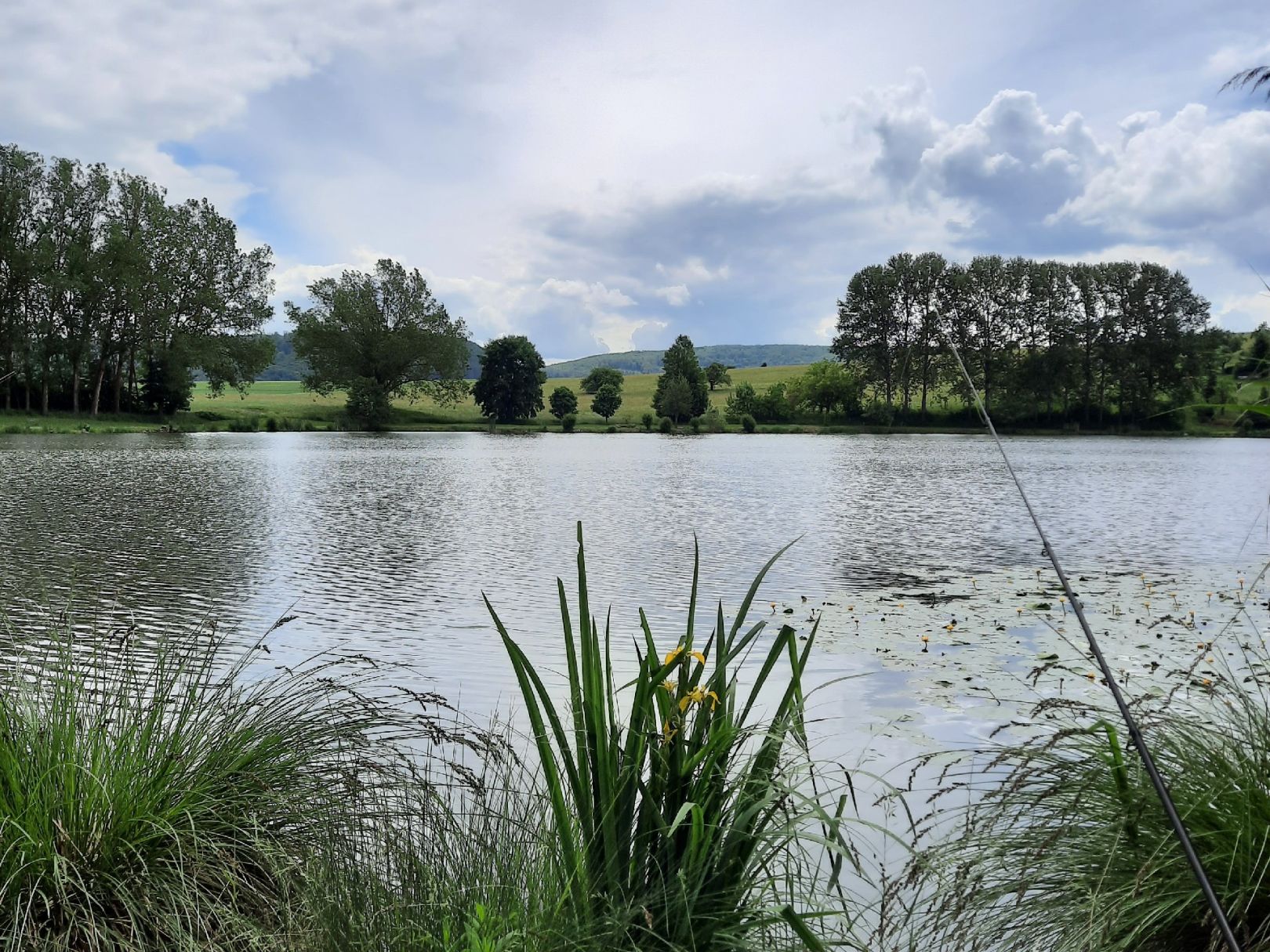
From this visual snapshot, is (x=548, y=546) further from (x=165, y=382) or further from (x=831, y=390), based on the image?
(x=831, y=390)

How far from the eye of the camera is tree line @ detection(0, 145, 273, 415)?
52188 millimetres

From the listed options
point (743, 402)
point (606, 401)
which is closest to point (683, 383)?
point (743, 402)

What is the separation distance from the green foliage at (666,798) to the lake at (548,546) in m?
1.39

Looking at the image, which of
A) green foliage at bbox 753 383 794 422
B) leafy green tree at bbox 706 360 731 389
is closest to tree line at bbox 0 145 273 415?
green foliage at bbox 753 383 794 422

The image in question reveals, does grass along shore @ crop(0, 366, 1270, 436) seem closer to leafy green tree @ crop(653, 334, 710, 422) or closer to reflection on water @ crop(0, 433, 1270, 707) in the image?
leafy green tree @ crop(653, 334, 710, 422)

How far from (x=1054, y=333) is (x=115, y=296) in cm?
6571

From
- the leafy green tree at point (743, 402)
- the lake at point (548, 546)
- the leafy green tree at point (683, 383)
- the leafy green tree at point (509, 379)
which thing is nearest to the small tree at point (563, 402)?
the leafy green tree at point (509, 379)

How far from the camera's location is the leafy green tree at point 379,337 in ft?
261

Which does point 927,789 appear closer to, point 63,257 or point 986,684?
point 986,684

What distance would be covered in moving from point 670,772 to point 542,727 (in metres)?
0.35

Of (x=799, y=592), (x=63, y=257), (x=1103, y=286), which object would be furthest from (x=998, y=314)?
(x=799, y=592)

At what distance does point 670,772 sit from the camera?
2.36 metres

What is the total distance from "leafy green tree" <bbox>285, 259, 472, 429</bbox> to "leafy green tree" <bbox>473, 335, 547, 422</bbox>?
17.7ft

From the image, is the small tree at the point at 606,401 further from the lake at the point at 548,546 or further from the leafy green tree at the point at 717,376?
the lake at the point at 548,546
